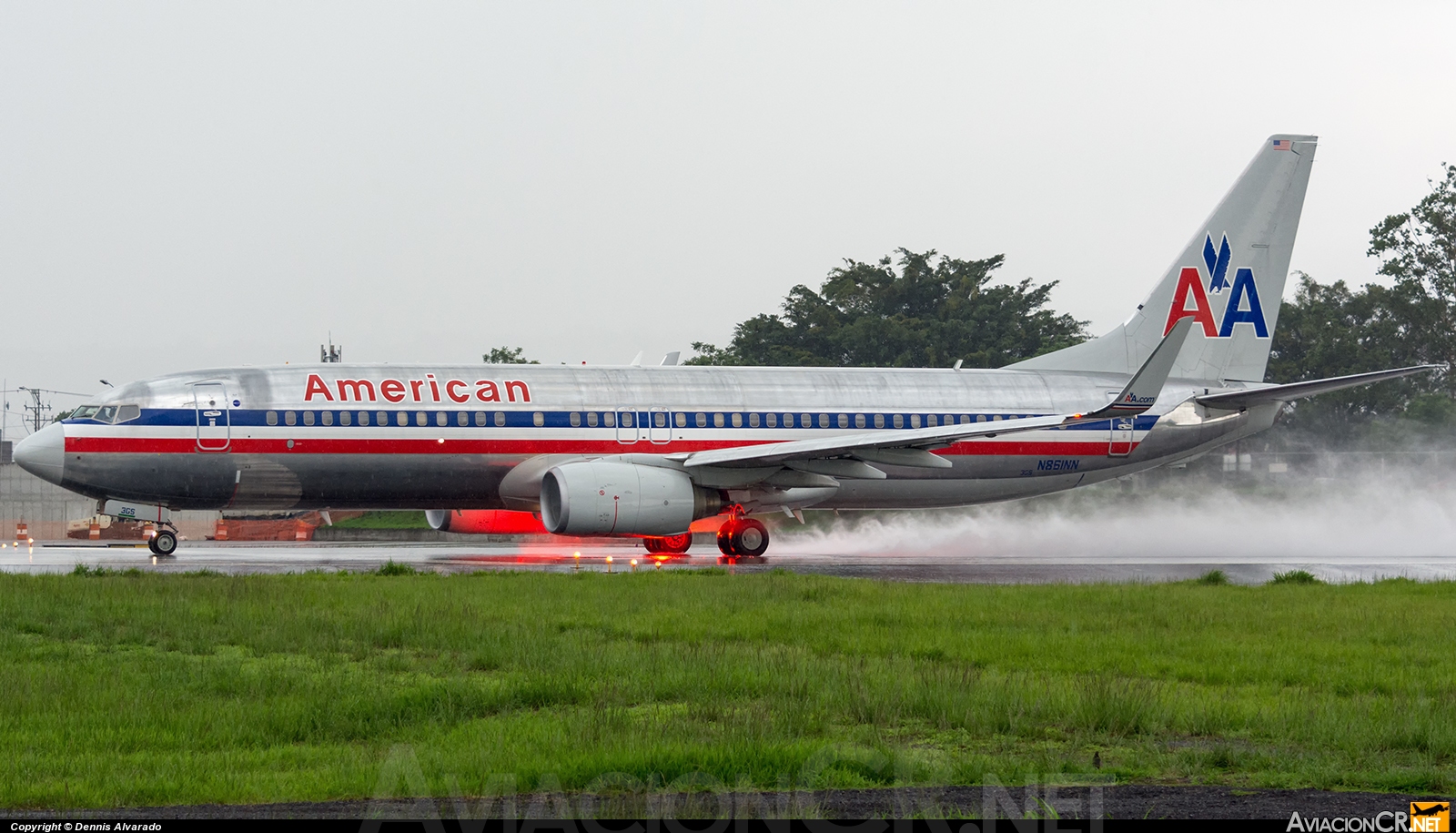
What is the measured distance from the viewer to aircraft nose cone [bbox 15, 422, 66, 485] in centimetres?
2539

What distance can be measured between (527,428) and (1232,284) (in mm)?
16368

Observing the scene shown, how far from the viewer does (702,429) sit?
1117 inches

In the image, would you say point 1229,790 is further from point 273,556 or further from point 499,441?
point 273,556

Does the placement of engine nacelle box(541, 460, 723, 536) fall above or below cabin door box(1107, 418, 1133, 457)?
below

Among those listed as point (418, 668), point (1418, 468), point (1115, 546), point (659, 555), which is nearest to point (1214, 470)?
point (1418, 468)

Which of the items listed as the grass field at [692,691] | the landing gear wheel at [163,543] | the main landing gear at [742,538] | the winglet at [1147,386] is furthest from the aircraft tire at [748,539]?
the landing gear wheel at [163,543]

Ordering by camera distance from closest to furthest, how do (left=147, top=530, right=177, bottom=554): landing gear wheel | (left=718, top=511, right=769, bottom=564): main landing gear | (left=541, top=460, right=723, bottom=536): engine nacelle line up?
1. (left=541, top=460, right=723, bottom=536): engine nacelle
2. (left=147, top=530, right=177, bottom=554): landing gear wheel
3. (left=718, top=511, right=769, bottom=564): main landing gear

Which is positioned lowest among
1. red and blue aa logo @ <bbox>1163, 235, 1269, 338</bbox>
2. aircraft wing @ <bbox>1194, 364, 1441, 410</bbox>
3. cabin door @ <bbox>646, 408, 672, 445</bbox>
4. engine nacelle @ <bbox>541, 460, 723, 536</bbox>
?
engine nacelle @ <bbox>541, 460, 723, 536</bbox>

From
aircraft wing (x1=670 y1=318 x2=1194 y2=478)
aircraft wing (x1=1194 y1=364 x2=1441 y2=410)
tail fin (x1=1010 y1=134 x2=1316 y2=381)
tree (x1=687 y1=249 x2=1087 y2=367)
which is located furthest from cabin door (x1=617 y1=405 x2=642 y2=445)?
tree (x1=687 y1=249 x2=1087 y2=367)

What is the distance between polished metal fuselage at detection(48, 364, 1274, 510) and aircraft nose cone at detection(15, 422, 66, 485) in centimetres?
17

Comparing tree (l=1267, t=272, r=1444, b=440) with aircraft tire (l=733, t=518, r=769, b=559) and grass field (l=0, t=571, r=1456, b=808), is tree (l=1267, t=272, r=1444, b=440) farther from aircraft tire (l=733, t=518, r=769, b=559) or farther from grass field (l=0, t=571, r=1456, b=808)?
grass field (l=0, t=571, r=1456, b=808)

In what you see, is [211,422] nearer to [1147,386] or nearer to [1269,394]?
[1147,386]

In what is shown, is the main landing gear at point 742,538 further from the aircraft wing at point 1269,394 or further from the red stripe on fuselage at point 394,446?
the aircraft wing at point 1269,394

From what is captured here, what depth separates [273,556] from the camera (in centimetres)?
2728
